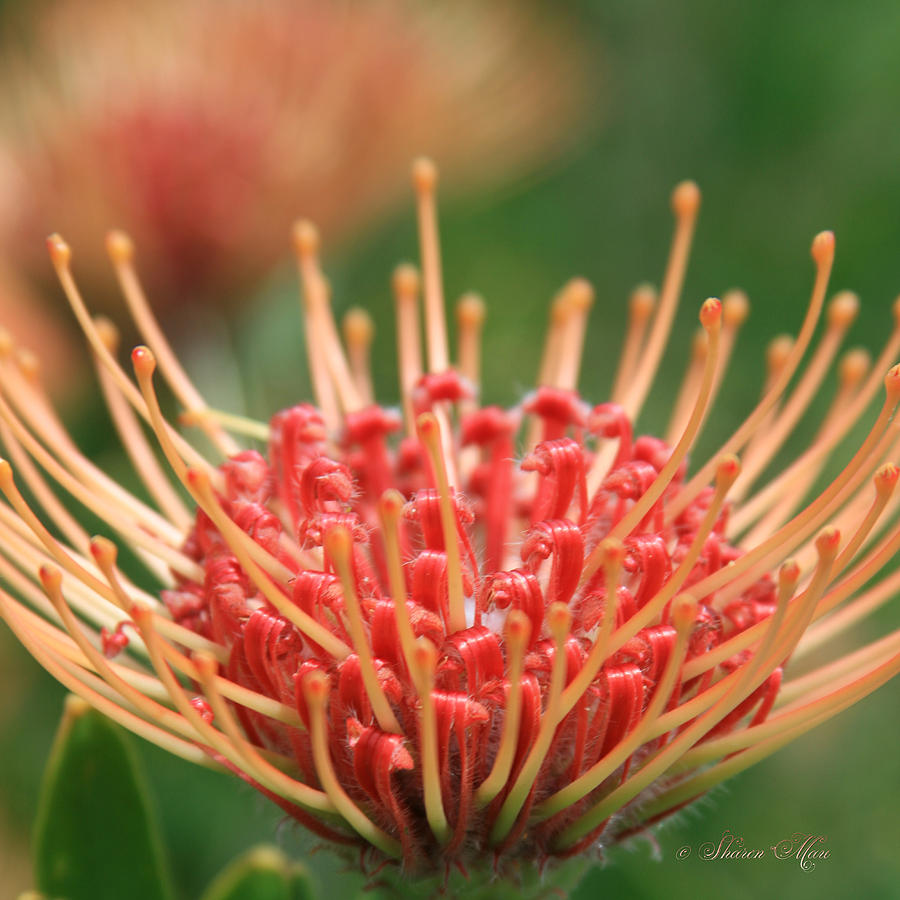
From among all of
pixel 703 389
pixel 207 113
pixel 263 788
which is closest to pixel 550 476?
pixel 703 389

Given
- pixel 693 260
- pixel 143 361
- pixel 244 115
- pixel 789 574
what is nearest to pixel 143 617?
pixel 143 361

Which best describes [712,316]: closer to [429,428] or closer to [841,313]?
[429,428]

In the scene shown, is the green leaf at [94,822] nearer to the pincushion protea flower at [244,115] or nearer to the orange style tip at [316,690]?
the orange style tip at [316,690]

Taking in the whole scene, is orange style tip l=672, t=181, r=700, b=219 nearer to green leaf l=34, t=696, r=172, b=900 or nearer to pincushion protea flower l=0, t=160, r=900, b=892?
pincushion protea flower l=0, t=160, r=900, b=892

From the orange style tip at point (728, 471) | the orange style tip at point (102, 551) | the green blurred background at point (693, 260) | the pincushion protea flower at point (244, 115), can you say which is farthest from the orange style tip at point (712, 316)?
the pincushion protea flower at point (244, 115)

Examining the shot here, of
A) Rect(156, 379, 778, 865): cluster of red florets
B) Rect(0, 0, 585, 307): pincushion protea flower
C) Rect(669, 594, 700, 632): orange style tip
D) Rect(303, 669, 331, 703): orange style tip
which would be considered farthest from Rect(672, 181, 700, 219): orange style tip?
Rect(0, 0, 585, 307): pincushion protea flower

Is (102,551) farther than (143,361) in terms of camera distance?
No

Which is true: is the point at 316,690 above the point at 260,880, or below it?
above

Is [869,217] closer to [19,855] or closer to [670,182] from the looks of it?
[670,182]
